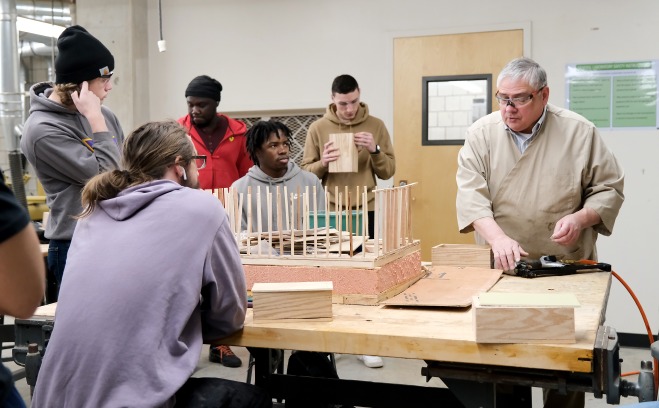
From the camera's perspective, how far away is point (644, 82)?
4.25 metres

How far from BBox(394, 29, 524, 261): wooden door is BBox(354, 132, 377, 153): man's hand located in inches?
34.1

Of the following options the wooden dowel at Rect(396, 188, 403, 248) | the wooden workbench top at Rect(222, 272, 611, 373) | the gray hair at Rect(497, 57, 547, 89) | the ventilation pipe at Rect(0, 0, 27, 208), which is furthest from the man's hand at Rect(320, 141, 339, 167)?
the ventilation pipe at Rect(0, 0, 27, 208)

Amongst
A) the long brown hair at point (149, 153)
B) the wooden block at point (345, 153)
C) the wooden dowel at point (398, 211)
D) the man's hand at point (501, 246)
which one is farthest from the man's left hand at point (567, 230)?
the wooden block at point (345, 153)

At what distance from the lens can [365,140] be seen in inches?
152

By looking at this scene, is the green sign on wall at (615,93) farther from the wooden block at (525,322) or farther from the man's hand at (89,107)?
the wooden block at (525,322)

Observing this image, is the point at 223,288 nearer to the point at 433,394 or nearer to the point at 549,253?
the point at 433,394

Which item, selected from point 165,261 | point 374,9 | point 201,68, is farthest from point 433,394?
point 201,68

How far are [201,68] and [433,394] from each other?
380 centimetres

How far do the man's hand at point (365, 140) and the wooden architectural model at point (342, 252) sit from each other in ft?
5.65

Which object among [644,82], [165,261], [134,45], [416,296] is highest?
[134,45]

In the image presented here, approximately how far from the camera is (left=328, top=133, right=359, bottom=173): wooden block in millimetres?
3670

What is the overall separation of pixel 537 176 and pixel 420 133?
2.23 metres

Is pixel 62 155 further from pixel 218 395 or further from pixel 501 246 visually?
pixel 501 246

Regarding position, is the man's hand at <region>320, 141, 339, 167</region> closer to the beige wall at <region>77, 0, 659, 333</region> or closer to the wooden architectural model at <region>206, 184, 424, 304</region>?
the beige wall at <region>77, 0, 659, 333</region>
